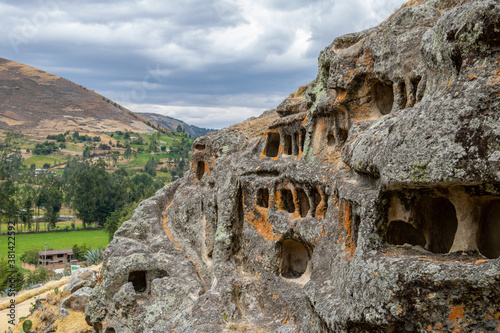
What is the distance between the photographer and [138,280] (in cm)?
1738

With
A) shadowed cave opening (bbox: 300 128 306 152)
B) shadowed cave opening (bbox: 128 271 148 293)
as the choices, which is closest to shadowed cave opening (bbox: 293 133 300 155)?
shadowed cave opening (bbox: 300 128 306 152)

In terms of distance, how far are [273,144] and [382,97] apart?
5628 mm

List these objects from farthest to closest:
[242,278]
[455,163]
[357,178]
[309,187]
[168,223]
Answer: [168,223] → [242,278] → [309,187] → [357,178] → [455,163]

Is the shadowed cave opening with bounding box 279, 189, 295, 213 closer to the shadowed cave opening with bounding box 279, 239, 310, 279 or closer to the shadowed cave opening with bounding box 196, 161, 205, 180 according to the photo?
the shadowed cave opening with bounding box 279, 239, 310, 279

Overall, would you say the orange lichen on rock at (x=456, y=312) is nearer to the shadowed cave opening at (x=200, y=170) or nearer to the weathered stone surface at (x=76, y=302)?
the shadowed cave opening at (x=200, y=170)

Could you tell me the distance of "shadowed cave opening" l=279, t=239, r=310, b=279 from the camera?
1390 centimetres

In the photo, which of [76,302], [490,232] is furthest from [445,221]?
[76,302]

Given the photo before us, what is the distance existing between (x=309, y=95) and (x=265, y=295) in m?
7.23

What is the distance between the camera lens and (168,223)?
758 inches

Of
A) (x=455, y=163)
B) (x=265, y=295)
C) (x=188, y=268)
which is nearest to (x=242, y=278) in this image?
(x=265, y=295)

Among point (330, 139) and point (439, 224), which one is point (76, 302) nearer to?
point (330, 139)

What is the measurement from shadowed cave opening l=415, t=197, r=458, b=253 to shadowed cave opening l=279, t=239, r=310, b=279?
5.94 metres

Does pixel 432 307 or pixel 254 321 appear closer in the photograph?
pixel 432 307

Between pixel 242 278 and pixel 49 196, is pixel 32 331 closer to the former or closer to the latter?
pixel 242 278
